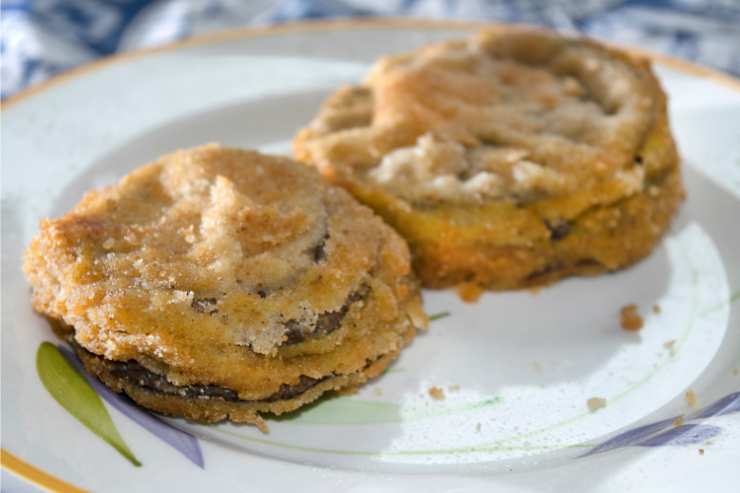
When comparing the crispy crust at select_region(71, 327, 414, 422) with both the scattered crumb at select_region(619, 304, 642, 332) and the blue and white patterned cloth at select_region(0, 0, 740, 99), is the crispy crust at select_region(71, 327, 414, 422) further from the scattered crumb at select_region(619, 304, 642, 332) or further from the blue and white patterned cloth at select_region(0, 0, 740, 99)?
the blue and white patterned cloth at select_region(0, 0, 740, 99)

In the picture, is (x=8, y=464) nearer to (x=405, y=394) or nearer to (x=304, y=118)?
(x=405, y=394)

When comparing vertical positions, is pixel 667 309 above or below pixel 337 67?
below

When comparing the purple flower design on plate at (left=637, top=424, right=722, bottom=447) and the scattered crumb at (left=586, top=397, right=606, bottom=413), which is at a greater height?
the purple flower design on plate at (left=637, top=424, right=722, bottom=447)

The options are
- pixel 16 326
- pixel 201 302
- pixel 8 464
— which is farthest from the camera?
pixel 16 326

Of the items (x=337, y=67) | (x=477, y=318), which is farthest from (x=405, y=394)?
(x=337, y=67)

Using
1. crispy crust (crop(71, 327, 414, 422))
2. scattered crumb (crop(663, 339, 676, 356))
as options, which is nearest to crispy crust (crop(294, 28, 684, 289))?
scattered crumb (crop(663, 339, 676, 356))
